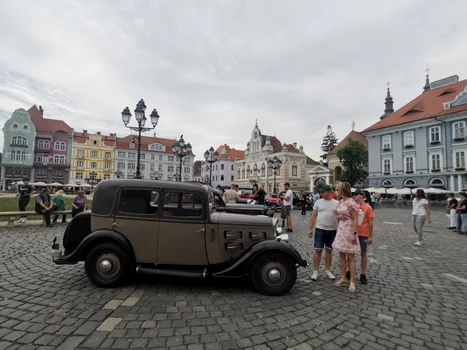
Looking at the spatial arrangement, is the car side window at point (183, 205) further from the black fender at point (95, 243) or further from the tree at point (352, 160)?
the tree at point (352, 160)

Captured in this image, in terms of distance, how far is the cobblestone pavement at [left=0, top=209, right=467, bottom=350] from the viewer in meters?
2.82

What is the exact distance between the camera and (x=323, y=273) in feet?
17.4

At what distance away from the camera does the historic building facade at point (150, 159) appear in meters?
68.9

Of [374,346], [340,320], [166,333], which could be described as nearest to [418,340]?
[374,346]

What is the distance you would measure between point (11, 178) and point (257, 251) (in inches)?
2712

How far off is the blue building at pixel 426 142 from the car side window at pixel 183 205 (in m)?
36.3

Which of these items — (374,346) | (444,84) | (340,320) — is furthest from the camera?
(444,84)

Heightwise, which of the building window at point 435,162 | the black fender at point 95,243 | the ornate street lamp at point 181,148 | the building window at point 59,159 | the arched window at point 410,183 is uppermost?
the building window at point 59,159

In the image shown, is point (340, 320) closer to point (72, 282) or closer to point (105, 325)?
point (105, 325)

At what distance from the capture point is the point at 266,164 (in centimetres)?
6094

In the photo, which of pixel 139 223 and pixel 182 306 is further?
pixel 139 223

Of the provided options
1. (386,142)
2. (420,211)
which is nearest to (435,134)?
(386,142)

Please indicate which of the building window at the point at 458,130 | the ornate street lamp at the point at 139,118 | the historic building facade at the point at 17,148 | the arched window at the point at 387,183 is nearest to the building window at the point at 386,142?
the arched window at the point at 387,183

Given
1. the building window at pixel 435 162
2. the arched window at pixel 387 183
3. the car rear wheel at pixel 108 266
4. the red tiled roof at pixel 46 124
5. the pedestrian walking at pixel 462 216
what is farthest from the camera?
the red tiled roof at pixel 46 124
